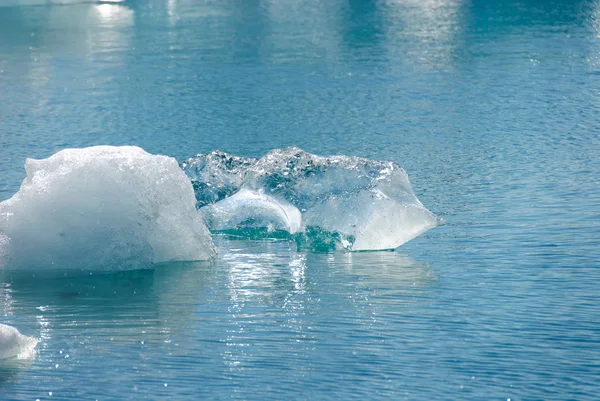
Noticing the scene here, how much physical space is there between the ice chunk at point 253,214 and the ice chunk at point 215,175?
1.80 feet

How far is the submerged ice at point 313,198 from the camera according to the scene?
11.4m

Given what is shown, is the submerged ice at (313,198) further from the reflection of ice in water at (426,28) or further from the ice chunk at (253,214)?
the reflection of ice in water at (426,28)

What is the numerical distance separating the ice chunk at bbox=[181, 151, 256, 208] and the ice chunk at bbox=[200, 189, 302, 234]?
0.55 metres

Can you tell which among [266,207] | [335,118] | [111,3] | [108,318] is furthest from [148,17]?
[108,318]

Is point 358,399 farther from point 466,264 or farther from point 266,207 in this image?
point 266,207

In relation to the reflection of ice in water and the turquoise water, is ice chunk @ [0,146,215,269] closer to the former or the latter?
the turquoise water

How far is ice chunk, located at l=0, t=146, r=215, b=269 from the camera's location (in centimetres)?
1073

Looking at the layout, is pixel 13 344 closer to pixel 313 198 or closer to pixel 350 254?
pixel 350 254

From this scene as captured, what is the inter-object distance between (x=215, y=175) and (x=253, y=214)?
115cm

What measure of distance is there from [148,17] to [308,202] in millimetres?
30145

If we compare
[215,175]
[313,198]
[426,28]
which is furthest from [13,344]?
[426,28]

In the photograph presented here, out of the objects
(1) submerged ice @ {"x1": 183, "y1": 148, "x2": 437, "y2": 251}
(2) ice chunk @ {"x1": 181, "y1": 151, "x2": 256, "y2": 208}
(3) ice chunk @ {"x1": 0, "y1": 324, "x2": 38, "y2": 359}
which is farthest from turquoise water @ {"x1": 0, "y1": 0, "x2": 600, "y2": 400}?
(2) ice chunk @ {"x1": 181, "y1": 151, "x2": 256, "y2": 208}

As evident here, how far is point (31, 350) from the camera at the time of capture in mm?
8398

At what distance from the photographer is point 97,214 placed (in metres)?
10.7
